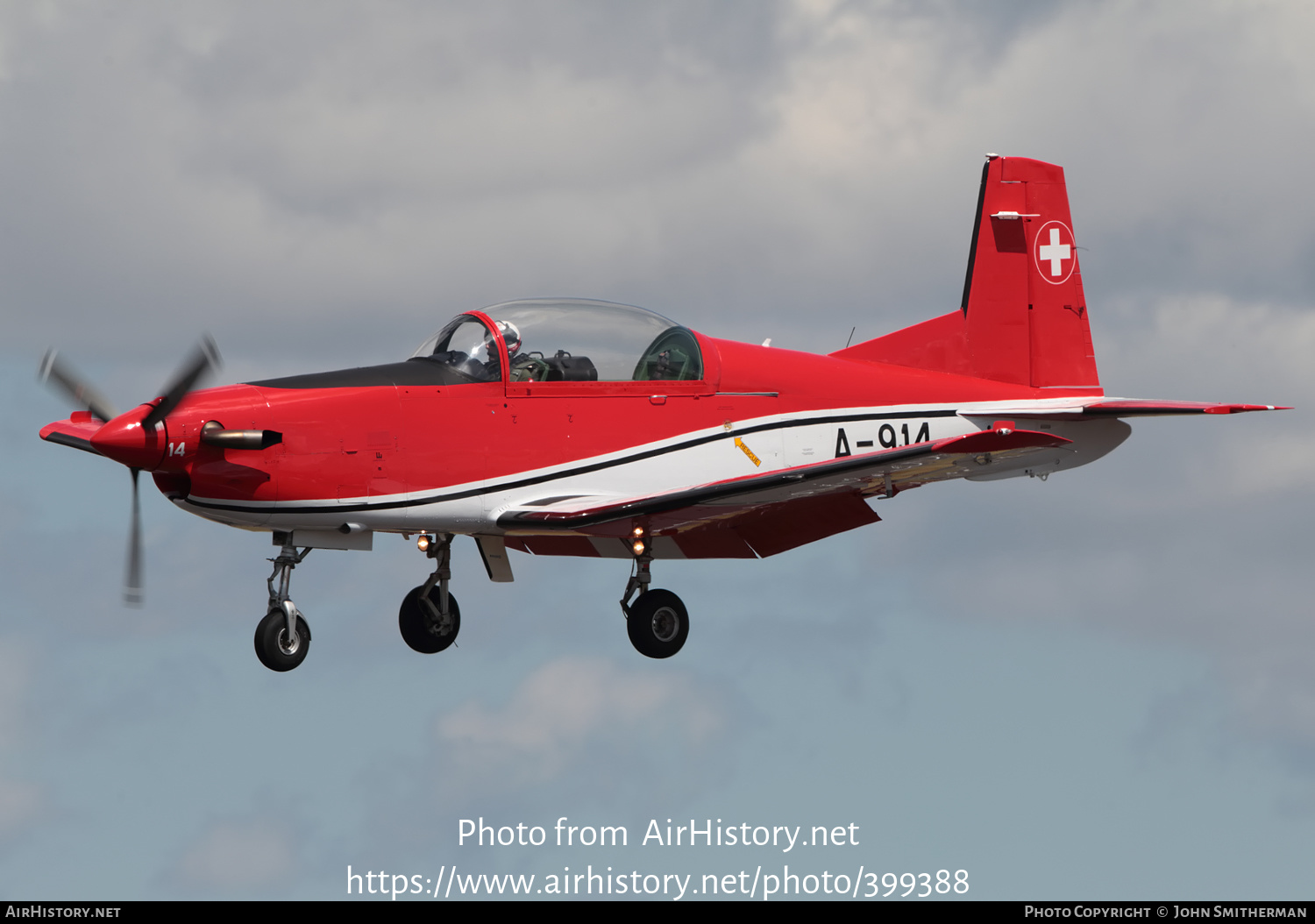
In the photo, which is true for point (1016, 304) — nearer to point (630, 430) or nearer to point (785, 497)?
point (785, 497)

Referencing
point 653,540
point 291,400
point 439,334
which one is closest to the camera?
point 291,400

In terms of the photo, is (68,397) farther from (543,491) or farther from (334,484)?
(543,491)

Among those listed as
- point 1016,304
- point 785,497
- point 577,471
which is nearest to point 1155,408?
point 1016,304

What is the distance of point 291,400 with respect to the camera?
17312 millimetres

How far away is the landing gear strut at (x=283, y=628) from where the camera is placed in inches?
683

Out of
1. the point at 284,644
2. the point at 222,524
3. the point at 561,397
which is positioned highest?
the point at 561,397

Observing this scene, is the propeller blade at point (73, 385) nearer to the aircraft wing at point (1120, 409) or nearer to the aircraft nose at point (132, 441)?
the aircraft nose at point (132, 441)

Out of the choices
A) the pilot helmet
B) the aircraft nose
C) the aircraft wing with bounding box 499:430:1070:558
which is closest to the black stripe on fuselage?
the aircraft wing with bounding box 499:430:1070:558

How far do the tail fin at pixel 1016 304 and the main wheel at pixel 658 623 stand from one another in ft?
12.7

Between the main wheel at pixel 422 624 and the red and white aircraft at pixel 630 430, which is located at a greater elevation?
the red and white aircraft at pixel 630 430

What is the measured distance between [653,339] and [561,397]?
1.26 m

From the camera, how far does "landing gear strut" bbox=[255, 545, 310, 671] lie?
56.9 ft

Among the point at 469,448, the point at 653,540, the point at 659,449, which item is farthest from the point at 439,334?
the point at 653,540

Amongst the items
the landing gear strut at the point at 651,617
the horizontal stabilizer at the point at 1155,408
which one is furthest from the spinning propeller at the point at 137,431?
the horizontal stabilizer at the point at 1155,408
